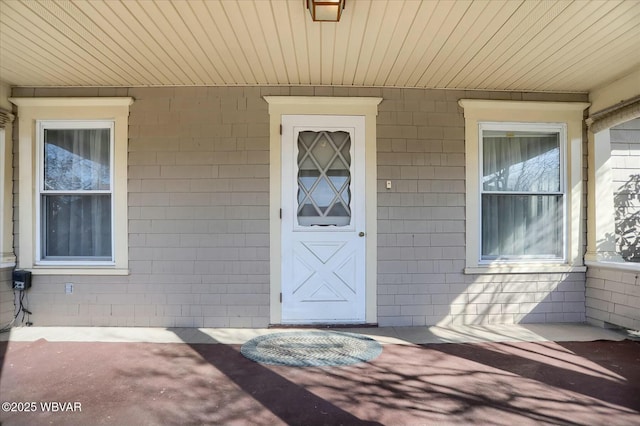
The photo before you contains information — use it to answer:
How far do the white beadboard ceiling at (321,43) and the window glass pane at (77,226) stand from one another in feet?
4.05

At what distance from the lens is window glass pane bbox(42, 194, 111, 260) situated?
415 cm

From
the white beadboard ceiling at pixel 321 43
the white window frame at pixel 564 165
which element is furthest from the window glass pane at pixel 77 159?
the white window frame at pixel 564 165

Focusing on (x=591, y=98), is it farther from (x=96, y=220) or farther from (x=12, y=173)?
(x=12, y=173)

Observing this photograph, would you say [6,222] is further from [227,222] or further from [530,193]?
[530,193]

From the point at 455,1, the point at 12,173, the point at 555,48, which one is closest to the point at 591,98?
the point at 555,48

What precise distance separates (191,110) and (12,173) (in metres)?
1.98

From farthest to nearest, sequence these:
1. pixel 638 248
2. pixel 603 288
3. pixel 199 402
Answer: pixel 638 248
pixel 603 288
pixel 199 402

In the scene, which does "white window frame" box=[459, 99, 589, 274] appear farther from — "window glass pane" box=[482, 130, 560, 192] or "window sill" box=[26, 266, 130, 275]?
"window sill" box=[26, 266, 130, 275]

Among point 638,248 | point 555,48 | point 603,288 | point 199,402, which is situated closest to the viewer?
point 199,402

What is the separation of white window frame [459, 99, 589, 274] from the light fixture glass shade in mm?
2031

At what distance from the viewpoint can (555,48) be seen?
323 centimetres

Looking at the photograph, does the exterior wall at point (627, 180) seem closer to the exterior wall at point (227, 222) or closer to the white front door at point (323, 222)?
the exterior wall at point (227, 222)

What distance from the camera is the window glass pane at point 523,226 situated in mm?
4293

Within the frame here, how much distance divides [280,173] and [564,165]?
3104mm
